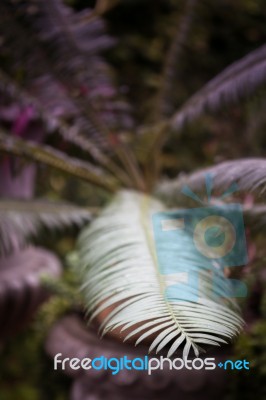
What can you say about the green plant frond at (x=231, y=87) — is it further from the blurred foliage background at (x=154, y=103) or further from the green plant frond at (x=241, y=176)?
the green plant frond at (x=241, y=176)

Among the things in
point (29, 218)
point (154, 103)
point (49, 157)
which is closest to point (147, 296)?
point (29, 218)

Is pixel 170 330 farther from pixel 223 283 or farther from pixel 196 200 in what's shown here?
pixel 196 200

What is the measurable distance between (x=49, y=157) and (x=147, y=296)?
855 mm

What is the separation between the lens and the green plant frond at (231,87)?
4.34 feet

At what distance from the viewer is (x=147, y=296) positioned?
24.1 inches

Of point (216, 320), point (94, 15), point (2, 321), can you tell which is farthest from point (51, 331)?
point (94, 15)

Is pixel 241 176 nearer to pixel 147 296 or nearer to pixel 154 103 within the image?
pixel 147 296

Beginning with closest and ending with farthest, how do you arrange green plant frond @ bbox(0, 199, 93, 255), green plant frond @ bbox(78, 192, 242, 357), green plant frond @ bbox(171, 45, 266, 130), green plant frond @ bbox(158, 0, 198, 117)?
green plant frond @ bbox(78, 192, 242, 357) < green plant frond @ bbox(0, 199, 93, 255) < green plant frond @ bbox(171, 45, 266, 130) < green plant frond @ bbox(158, 0, 198, 117)

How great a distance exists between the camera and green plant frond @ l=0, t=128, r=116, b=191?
133cm

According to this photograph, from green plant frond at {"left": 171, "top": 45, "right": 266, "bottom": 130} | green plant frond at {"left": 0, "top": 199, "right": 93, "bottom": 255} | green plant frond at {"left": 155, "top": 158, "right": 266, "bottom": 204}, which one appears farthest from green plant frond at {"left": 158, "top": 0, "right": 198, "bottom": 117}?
green plant frond at {"left": 155, "top": 158, "right": 266, "bottom": 204}

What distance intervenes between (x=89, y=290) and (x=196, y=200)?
26 centimetres

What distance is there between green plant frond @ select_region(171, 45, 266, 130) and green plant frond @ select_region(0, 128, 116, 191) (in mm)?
316

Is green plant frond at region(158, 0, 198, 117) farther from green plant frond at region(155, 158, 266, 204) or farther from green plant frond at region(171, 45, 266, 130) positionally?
green plant frond at region(155, 158, 266, 204)

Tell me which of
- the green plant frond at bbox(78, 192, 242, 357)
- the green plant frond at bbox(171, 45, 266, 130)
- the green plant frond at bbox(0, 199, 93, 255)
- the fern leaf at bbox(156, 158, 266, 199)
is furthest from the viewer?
the green plant frond at bbox(171, 45, 266, 130)
